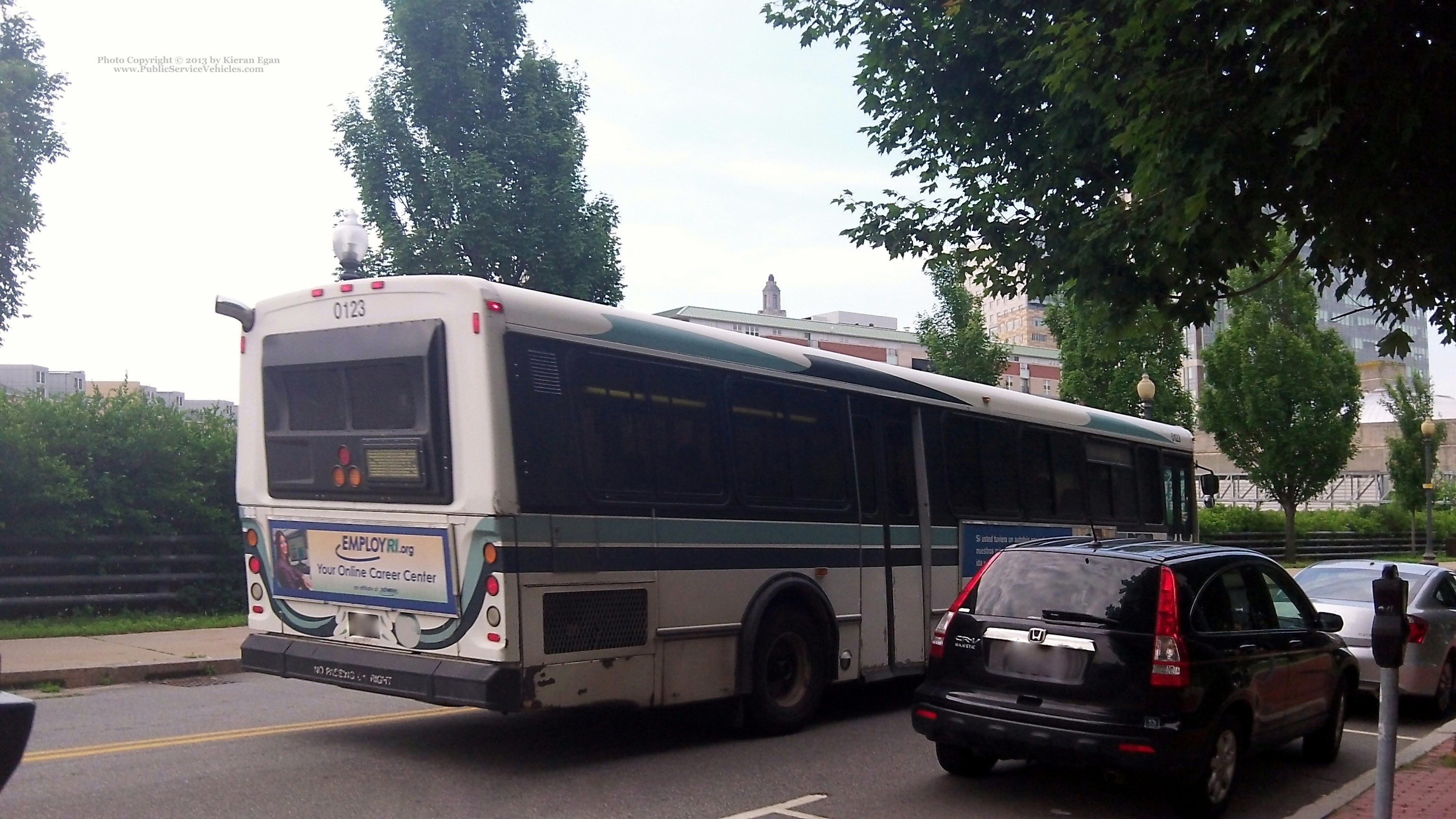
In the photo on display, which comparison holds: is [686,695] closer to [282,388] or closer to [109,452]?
[282,388]

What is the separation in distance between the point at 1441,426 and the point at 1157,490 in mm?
42956

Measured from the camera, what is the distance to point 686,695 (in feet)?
29.0

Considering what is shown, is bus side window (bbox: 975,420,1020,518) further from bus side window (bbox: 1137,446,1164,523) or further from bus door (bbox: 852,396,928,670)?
bus side window (bbox: 1137,446,1164,523)

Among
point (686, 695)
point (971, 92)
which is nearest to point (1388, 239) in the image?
point (971, 92)

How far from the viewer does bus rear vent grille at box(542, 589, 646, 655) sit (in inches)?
310

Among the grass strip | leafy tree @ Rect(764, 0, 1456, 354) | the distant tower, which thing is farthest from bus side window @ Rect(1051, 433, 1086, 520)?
the distant tower

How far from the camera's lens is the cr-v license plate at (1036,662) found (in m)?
7.42

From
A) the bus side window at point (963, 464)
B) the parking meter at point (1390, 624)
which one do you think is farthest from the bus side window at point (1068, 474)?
the parking meter at point (1390, 624)

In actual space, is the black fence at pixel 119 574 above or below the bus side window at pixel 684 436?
below

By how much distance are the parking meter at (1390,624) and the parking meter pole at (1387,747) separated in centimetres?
6

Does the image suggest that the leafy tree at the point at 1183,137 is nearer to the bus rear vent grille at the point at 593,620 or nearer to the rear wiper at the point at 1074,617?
the rear wiper at the point at 1074,617

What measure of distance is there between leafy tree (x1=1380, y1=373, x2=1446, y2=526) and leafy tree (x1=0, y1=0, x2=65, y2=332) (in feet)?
140

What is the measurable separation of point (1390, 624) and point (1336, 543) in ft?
136

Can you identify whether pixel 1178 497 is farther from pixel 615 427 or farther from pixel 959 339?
pixel 959 339
